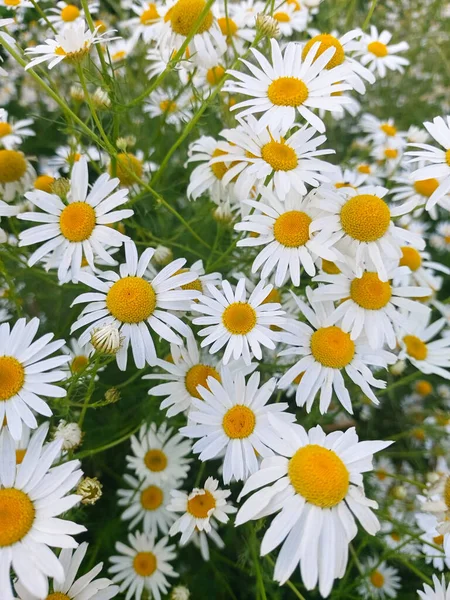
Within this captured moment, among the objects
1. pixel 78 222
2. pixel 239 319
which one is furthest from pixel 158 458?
pixel 78 222

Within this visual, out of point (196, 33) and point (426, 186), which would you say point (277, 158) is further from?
point (426, 186)

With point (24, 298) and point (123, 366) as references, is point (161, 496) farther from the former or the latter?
point (24, 298)

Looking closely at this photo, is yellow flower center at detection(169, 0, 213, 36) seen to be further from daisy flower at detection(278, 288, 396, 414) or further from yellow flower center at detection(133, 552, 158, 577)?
yellow flower center at detection(133, 552, 158, 577)

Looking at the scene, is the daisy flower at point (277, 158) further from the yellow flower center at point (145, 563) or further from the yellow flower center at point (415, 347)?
the yellow flower center at point (145, 563)

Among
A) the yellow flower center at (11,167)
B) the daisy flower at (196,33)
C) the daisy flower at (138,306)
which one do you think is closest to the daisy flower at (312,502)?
the daisy flower at (138,306)

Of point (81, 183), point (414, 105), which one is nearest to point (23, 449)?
point (81, 183)
